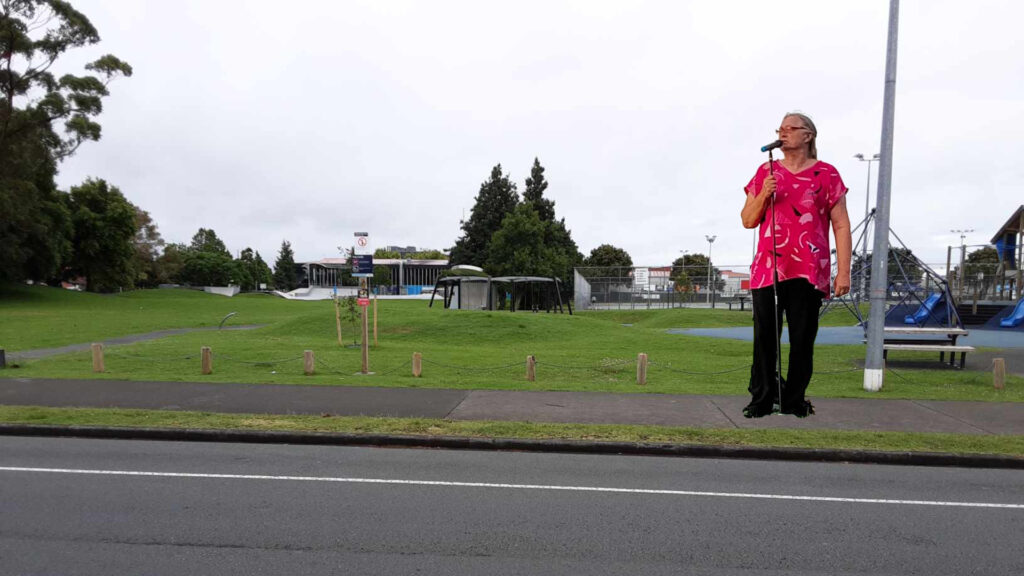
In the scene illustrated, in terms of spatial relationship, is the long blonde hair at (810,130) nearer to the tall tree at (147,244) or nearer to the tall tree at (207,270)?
the tall tree at (147,244)

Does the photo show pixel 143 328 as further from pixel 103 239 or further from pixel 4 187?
pixel 103 239

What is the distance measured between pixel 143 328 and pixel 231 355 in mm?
16438

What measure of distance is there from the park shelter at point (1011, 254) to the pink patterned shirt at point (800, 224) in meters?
38.9

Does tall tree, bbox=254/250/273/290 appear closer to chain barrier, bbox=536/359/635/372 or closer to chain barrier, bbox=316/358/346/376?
chain barrier, bbox=316/358/346/376

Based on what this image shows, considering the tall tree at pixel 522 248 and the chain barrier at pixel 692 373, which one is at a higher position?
the tall tree at pixel 522 248

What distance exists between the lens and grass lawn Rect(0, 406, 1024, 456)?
9609 millimetres

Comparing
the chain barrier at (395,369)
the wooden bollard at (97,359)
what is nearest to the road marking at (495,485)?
→ the chain barrier at (395,369)

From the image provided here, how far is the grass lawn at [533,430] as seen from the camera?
9.61 metres

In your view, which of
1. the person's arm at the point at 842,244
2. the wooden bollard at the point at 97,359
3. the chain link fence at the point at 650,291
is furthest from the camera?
the chain link fence at the point at 650,291

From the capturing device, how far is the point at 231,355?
20.2m

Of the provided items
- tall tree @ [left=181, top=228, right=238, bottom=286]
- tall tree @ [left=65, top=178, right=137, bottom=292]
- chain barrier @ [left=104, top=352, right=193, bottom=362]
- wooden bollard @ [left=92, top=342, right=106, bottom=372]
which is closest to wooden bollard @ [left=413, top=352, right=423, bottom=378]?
chain barrier @ [left=104, top=352, right=193, bottom=362]

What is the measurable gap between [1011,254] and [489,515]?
4474 cm

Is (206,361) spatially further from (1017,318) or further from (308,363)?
(1017,318)

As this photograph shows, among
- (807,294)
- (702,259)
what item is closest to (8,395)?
(807,294)
